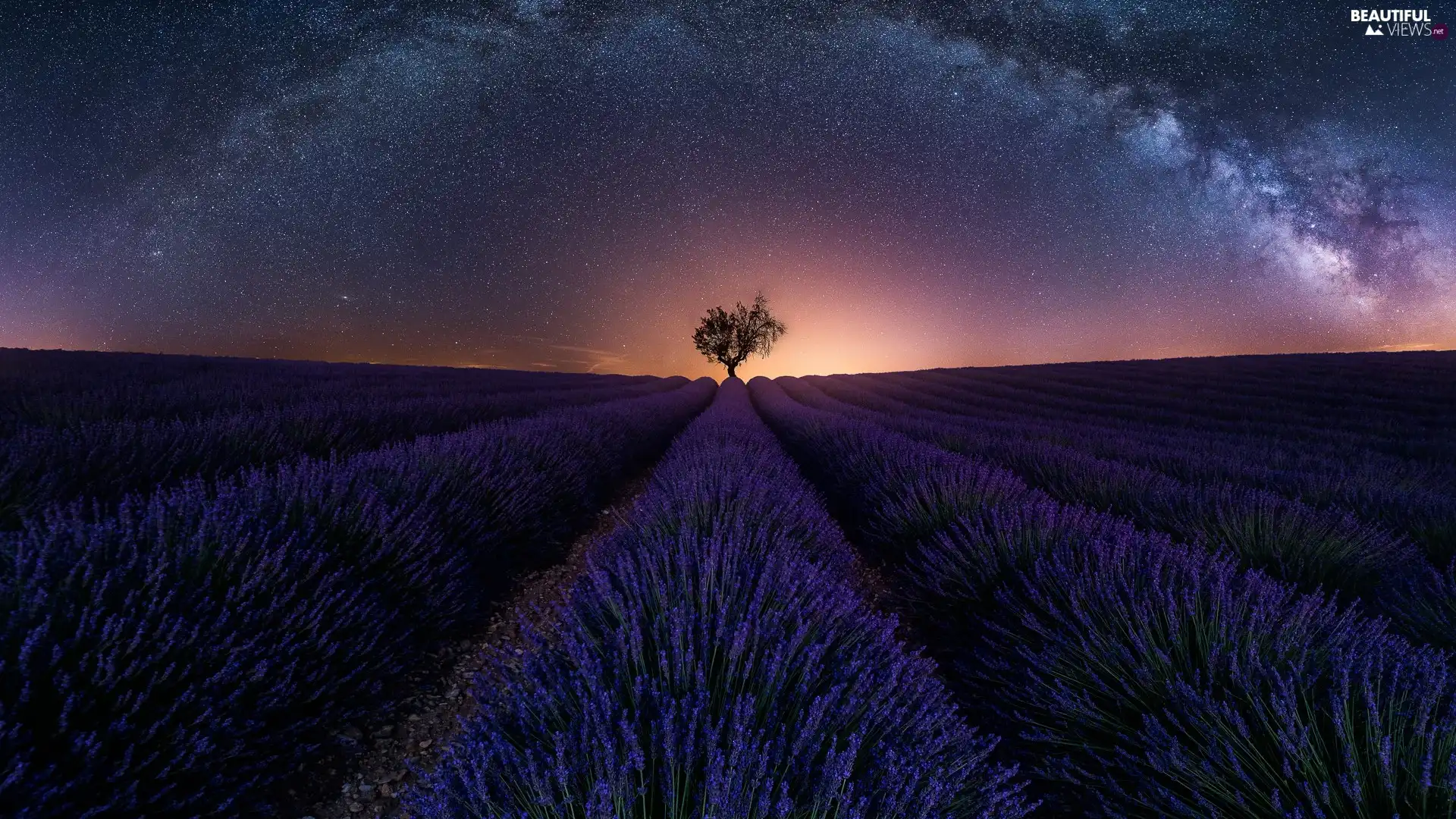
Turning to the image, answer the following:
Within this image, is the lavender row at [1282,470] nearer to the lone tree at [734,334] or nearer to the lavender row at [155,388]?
the lavender row at [155,388]

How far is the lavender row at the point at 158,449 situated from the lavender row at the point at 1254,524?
15.4ft

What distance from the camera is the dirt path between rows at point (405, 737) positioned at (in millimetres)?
1599

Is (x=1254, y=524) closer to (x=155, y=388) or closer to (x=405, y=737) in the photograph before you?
(x=405, y=737)

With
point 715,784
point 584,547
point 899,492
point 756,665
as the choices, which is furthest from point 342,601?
point 899,492

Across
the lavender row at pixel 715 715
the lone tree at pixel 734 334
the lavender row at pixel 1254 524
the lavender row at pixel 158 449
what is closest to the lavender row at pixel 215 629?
the lavender row at pixel 158 449

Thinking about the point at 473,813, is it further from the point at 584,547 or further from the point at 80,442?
the point at 80,442

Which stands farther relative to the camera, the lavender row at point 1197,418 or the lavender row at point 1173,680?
the lavender row at point 1197,418

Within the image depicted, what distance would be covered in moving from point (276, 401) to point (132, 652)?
22.1 feet

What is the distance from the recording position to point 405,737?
189 centimetres

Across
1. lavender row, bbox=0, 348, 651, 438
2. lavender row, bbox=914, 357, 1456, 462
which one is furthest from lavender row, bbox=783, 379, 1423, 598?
lavender row, bbox=0, 348, 651, 438

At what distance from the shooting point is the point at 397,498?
2693 millimetres

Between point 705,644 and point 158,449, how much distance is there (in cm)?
398

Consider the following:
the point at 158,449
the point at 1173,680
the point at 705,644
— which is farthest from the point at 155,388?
the point at 1173,680

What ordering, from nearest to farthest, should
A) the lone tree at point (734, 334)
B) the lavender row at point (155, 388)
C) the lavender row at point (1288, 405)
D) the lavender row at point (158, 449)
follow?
1. the lavender row at point (158, 449)
2. the lavender row at point (155, 388)
3. the lavender row at point (1288, 405)
4. the lone tree at point (734, 334)
